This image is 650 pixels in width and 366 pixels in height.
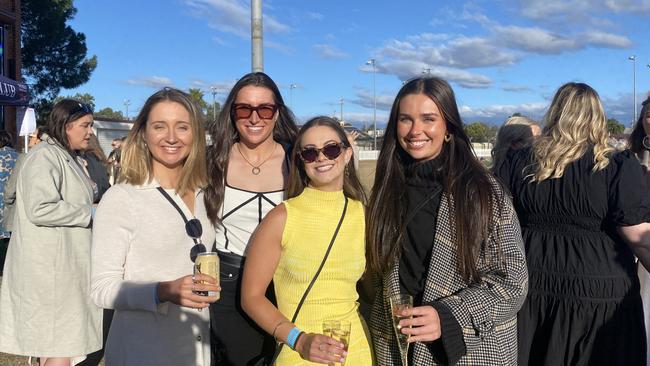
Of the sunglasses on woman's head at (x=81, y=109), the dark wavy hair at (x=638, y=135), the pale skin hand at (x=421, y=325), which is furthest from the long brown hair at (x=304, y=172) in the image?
the dark wavy hair at (x=638, y=135)

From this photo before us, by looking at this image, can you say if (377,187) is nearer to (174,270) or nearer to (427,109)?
(427,109)

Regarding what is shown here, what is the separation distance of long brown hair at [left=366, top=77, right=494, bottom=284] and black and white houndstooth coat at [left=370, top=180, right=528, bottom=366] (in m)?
0.04

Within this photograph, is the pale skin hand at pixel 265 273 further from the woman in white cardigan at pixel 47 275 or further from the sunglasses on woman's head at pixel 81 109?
the sunglasses on woman's head at pixel 81 109

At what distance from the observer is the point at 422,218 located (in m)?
2.42

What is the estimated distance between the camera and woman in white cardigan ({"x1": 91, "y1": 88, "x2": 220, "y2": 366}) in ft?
7.65

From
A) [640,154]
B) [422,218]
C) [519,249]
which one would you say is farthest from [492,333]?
[640,154]

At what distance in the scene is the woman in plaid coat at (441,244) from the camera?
2186 mm

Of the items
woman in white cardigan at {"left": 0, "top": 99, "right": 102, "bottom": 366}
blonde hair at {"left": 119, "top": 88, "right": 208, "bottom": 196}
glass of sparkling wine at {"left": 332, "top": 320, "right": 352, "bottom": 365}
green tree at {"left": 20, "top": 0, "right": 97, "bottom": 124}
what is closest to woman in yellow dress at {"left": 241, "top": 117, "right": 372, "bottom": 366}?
glass of sparkling wine at {"left": 332, "top": 320, "right": 352, "bottom": 365}

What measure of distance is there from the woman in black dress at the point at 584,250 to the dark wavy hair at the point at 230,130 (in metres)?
1.62

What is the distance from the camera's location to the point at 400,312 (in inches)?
83.3

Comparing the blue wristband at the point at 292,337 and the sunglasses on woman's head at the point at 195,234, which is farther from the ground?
the sunglasses on woman's head at the point at 195,234

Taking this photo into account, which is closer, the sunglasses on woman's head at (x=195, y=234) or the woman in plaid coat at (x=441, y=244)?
the woman in plaid coat at (x=441, y=244)

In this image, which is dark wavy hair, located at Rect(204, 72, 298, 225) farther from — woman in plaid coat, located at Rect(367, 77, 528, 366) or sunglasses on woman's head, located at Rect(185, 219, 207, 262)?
woman in plaid coat, located at Rect(367, 77, 528, 366)

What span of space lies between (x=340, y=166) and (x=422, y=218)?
47 centimetres
